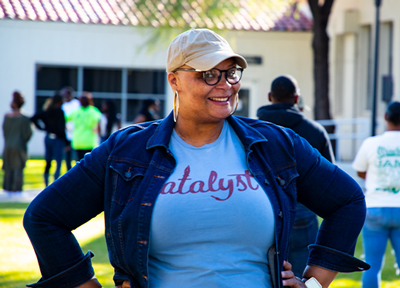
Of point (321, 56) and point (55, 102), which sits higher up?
point (321, 56)

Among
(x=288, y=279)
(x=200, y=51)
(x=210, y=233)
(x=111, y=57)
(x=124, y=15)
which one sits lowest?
(x=288, y=279)

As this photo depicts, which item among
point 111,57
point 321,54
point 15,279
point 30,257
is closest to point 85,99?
point 30,257

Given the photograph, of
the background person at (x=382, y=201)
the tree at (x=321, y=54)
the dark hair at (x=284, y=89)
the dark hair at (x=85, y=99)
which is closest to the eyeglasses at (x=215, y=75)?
the dark hair at (x=284, y=89)

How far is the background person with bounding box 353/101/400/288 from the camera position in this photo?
194 inches

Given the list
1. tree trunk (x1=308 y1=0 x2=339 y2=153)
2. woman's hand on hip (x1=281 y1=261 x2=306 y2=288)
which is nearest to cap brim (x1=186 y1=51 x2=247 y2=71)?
woman's hand on hip (x1=281 y1=261 x2=306 y2=288)

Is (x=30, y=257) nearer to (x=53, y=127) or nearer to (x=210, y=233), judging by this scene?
(x=53, y=127)

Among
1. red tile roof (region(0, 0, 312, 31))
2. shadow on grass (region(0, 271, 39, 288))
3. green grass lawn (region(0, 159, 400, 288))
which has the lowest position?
shadow on grass (region(0, 271, 39, 288))

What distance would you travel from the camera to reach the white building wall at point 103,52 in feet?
67.1

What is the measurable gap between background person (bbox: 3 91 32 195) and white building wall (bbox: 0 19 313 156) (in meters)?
8.92

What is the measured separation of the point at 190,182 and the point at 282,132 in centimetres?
46

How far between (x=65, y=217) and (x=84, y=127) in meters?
9.71

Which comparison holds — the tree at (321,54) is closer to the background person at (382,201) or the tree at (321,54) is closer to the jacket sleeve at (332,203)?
the background person at (382,201)

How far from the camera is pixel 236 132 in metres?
2.42

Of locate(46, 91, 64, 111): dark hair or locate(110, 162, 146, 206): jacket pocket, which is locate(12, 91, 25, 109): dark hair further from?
locate(110, 162, 146, 206): jacket pocket
